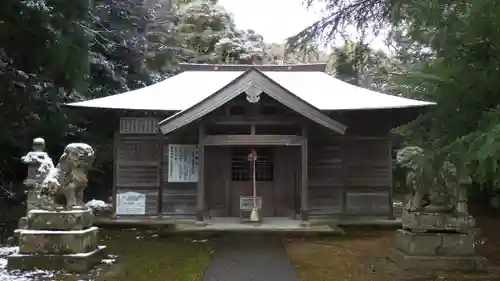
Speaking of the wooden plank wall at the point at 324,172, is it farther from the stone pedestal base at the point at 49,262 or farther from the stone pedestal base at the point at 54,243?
the stone pedestal base at the point at 49,262

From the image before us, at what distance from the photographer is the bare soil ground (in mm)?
7238

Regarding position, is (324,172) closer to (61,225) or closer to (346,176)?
(346,176)

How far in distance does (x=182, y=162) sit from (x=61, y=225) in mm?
5926

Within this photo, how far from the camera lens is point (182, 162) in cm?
1336

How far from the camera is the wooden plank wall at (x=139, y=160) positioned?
13.5 metres

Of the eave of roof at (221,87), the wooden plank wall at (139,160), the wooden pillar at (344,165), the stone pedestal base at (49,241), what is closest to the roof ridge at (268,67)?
the eave of roof at (221,87)

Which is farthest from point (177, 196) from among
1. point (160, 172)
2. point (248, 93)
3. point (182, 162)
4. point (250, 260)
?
point (250, 260)

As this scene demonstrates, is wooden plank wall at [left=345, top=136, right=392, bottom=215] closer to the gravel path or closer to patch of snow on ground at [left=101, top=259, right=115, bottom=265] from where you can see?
the gravel path

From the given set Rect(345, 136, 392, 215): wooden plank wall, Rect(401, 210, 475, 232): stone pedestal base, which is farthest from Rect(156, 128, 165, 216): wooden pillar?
Rect(401, 210, 475, 232): stone pedestal base

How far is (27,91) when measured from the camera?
14.0 metres

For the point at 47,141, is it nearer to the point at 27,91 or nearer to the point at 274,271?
the point at 27,91

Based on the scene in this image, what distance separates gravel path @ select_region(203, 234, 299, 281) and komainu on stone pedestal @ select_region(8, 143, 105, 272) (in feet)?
6.36

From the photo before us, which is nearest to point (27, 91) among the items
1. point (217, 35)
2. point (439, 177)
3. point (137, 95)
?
point (137, 95)

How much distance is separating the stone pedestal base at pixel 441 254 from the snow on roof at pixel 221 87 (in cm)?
501
